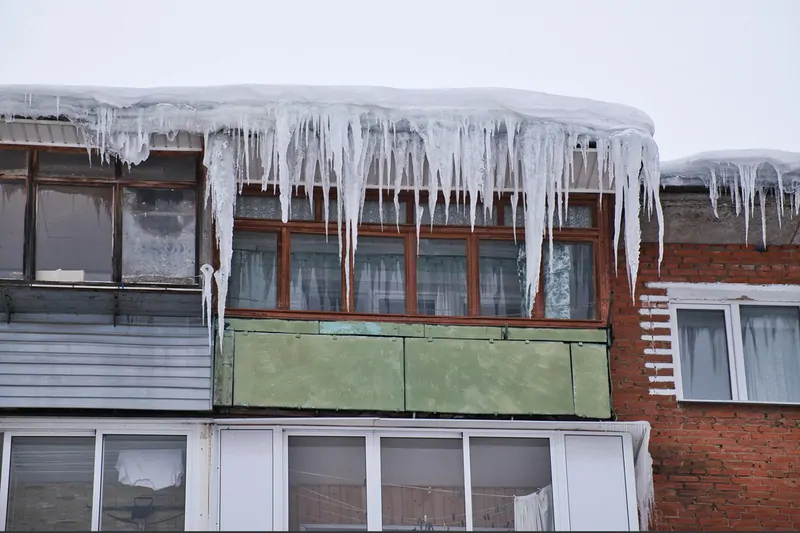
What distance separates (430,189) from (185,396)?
2883 mm

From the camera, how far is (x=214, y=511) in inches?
511

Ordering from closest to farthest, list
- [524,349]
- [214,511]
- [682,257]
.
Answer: [214,511] → [524,349] → [682,257]

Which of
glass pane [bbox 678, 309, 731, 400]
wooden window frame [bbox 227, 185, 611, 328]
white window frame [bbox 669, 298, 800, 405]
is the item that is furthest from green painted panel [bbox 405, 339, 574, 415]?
glass pane [bbox 678, 309, 731, 400]

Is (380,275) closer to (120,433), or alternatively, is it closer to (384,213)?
(384,213)

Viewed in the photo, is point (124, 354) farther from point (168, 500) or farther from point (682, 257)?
point (682, 257)

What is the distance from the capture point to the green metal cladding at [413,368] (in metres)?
13.5

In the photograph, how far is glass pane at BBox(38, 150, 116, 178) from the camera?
537 inches

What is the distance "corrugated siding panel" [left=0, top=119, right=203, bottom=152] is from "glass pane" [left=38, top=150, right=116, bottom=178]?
0.49ft

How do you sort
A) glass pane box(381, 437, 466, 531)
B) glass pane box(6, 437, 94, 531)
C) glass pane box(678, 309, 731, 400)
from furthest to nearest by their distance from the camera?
glass pane box(678, 309, 731, 400)
glass pane box(381, 437, 466, 531)
glass pane box(6, 437, 94, 531)

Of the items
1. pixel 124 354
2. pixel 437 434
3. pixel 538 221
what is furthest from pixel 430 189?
pixel 124 354

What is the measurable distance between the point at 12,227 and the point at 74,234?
1.73 ft

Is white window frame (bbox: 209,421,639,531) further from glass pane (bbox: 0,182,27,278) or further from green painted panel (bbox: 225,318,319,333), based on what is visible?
glass pane (bbox: 0,182,27,278)

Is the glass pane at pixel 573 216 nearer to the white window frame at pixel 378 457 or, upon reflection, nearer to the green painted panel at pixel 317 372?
the green painted panel at pixel 317 372

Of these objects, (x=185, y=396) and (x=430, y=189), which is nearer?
(x=185, y=396)
